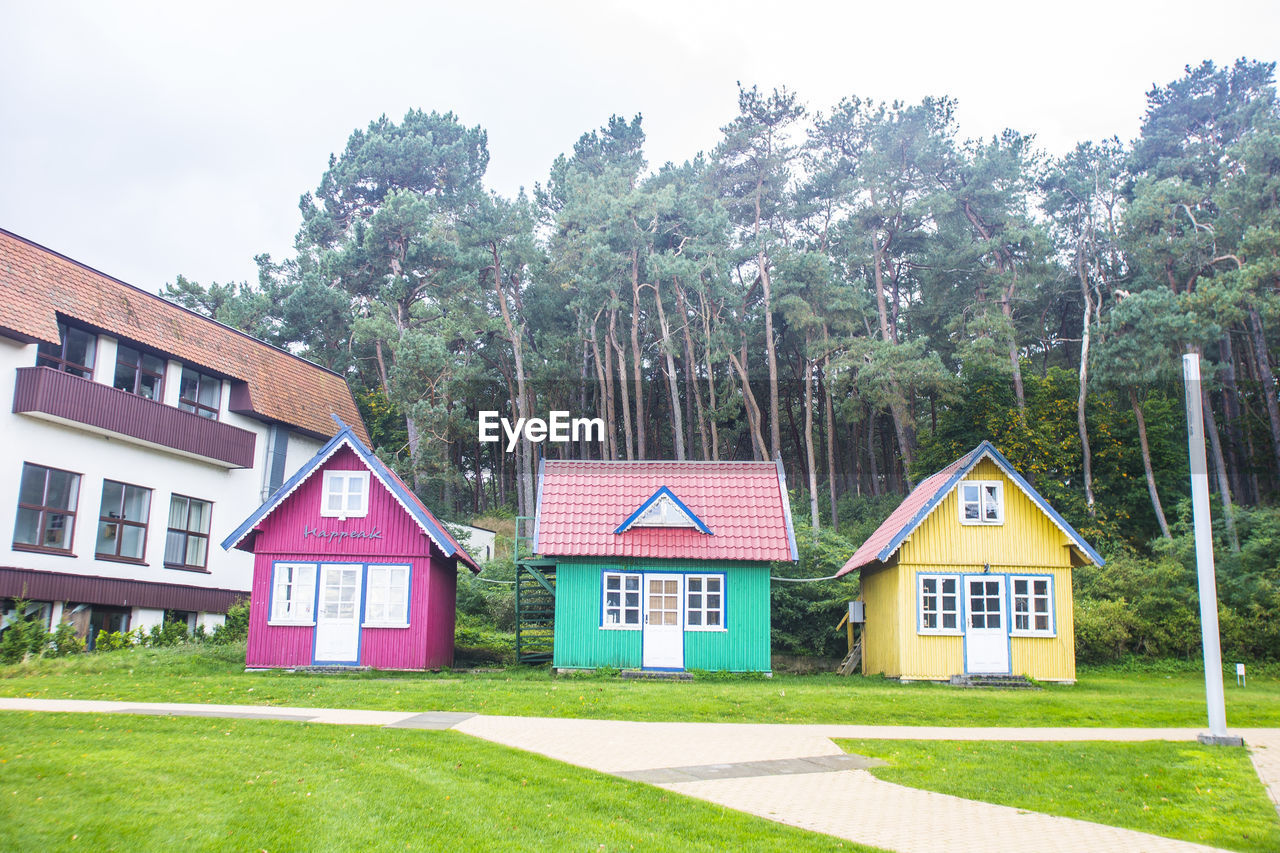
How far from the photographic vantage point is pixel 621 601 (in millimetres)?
24344

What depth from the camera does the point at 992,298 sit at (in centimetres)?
4309

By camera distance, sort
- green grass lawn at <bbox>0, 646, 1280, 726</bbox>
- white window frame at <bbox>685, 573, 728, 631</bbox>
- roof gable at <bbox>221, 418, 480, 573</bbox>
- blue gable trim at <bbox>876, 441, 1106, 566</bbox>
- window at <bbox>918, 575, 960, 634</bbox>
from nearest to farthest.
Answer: green grass lawn at <bbox>0, 646, 1280, 726</bbox>, blue gable trim at <bbox>876, 441, 1106, 566</bbox>, window at <bbox>918, 575, 960, 634</bbox>, roof gable at <bbox>221, 418, 480, 573</bbox>, white window frame at <bbox>685, 573, 728, 631</bbox>

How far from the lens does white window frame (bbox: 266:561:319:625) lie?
77.5 ft

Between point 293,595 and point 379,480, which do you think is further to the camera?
point 379,480

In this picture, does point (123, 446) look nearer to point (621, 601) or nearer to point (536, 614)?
point (536, 614)

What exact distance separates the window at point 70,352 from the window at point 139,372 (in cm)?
87

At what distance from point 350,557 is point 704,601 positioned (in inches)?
343

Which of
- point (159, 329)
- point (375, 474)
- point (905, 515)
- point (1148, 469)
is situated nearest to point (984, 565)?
point (905, 515)

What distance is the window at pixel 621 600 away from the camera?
2420 cm

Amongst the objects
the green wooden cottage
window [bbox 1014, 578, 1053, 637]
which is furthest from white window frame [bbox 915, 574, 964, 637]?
the green wooden cottage

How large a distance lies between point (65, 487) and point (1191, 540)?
3295cm

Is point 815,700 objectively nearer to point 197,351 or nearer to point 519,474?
point 197,351

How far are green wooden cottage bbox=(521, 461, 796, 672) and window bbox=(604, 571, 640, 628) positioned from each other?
1.0 inches

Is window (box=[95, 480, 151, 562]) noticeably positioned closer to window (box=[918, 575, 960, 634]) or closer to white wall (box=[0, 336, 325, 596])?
white wall (box=[0, 336, 325, 596])
